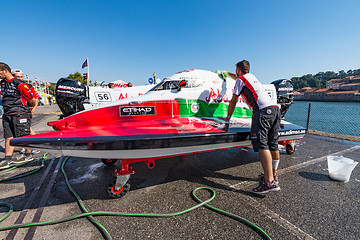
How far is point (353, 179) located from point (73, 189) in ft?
15.0

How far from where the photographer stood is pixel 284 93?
5.12 meters

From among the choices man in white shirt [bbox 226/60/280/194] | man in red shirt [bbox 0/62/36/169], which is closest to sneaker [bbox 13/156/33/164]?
man in red shirt [bbox 0/62/36/169]

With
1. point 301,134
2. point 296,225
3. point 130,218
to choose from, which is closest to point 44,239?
point 130,218

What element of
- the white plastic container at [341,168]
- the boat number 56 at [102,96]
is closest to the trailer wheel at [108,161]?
the boat number 56 at [102,96]

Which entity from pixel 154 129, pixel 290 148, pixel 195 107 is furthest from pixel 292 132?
pixel 154 129

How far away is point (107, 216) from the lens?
6.50 feet

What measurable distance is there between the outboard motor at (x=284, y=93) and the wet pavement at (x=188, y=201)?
6.28 feet

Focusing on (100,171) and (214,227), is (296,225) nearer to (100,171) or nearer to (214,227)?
(214,227)

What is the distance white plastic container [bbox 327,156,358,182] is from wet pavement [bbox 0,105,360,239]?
4.0 inches

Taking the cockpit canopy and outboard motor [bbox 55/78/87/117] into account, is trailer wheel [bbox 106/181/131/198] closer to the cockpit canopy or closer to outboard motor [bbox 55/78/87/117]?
the cockpit canopy

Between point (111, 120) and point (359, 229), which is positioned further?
point (111, 120)

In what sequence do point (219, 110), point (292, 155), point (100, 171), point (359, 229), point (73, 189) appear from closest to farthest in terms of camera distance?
point (359, 229) → point (73, 189) → point (100, 171) → point (219, 110) → point (292, 155)

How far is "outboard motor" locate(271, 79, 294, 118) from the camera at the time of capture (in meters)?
5.05

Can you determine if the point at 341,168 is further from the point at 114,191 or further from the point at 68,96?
the point at 68,96
